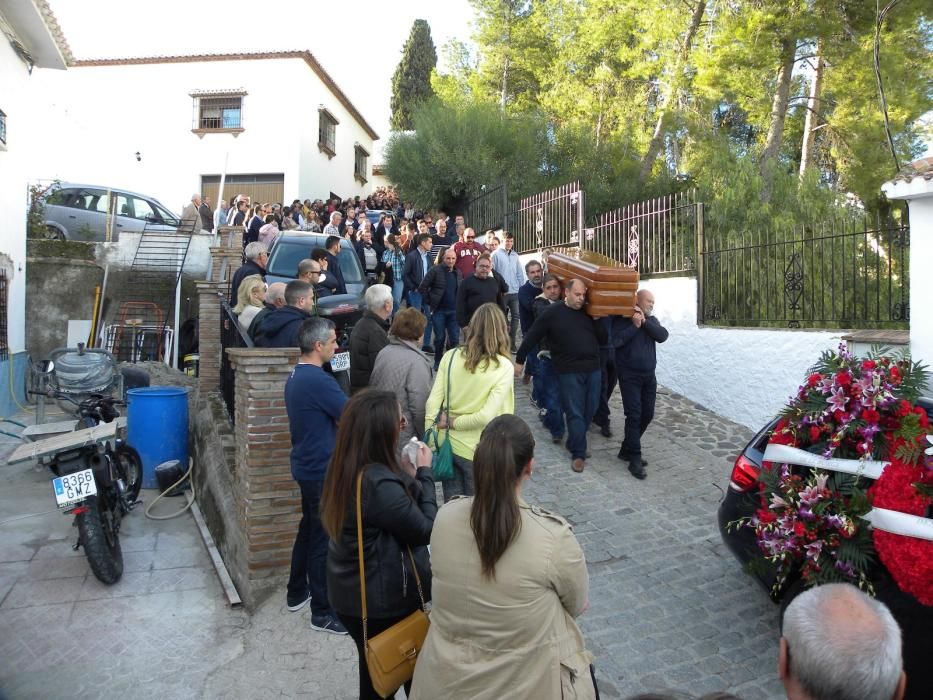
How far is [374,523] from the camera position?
2.82 metres

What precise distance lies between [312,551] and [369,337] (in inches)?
73.2

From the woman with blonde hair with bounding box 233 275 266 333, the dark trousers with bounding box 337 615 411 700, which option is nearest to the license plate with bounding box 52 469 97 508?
the woman with blonde hair with bounding box 233 275 266 333

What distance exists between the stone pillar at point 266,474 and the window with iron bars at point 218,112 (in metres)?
20.4

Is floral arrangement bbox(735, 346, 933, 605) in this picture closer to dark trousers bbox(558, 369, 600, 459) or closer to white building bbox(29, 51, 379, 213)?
dark trousers bbox(558, 369, 600, 459)

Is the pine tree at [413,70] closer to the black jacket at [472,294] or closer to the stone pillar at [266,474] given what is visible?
the black jacket at [472,294]

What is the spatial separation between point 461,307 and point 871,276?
4438 millimetres

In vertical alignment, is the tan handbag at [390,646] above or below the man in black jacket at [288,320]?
below

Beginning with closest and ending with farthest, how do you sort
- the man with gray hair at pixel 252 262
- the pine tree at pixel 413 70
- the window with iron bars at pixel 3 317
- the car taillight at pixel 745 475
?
the car taillight at pixel 745 475
the man with gray hair at pixel 252 262
the window with iron bars at pixel 3 317
the pine tree at pixel 413 70

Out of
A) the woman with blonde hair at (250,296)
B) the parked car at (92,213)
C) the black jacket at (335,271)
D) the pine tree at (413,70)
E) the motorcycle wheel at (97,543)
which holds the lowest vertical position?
the motorcycle wheel at (97,543)

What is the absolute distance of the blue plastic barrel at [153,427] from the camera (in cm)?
805

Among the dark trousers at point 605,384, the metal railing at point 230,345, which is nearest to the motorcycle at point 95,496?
the metal railing at point 230,345

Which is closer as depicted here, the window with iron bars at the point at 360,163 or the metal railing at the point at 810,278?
the metal railing at the point at 810,278

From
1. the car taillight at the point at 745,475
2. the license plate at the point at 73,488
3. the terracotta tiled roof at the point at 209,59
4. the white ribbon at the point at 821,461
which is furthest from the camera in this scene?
the terracotta tiled roof at the point at 209,59

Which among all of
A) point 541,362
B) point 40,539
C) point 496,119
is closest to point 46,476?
point 40,539
